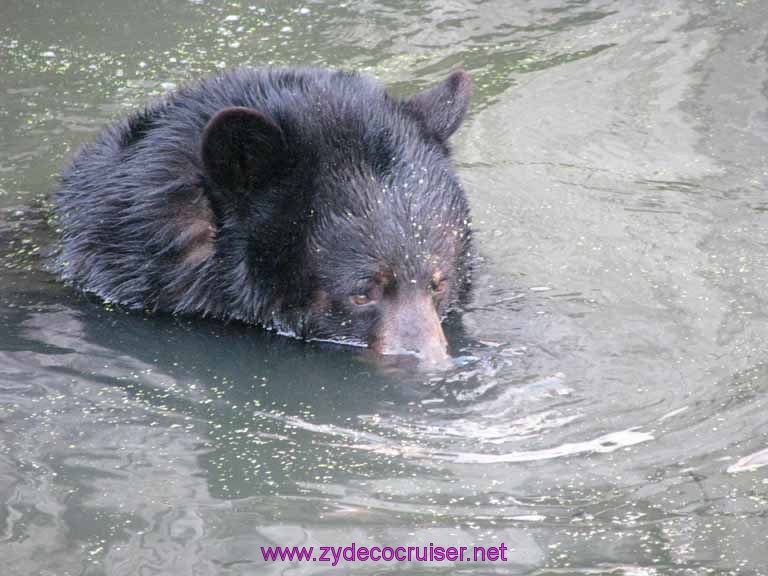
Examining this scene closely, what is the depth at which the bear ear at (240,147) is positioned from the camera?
5.64 metres

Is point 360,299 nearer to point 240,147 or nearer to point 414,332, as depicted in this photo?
point 414,332

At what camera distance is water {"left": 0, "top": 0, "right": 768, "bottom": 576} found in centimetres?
435

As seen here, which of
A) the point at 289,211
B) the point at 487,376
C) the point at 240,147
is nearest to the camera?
the point at 487,376

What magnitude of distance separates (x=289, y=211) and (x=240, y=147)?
0.40 m

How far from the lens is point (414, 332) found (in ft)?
19.2

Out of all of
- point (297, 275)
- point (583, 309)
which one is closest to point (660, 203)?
point (583, 309)

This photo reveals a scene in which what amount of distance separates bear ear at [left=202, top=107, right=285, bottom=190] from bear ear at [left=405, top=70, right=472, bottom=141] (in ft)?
3.04

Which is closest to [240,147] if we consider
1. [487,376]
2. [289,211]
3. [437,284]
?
[289,211]

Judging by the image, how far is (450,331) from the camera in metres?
6.25

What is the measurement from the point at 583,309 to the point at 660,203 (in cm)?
155

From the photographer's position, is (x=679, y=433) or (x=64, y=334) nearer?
(x=679, y=433)

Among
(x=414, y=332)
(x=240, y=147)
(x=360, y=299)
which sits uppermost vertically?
(x=240, y=147)

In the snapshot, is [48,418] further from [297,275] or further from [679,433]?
[679,433]

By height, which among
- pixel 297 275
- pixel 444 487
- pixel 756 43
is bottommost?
pixel 444 487
